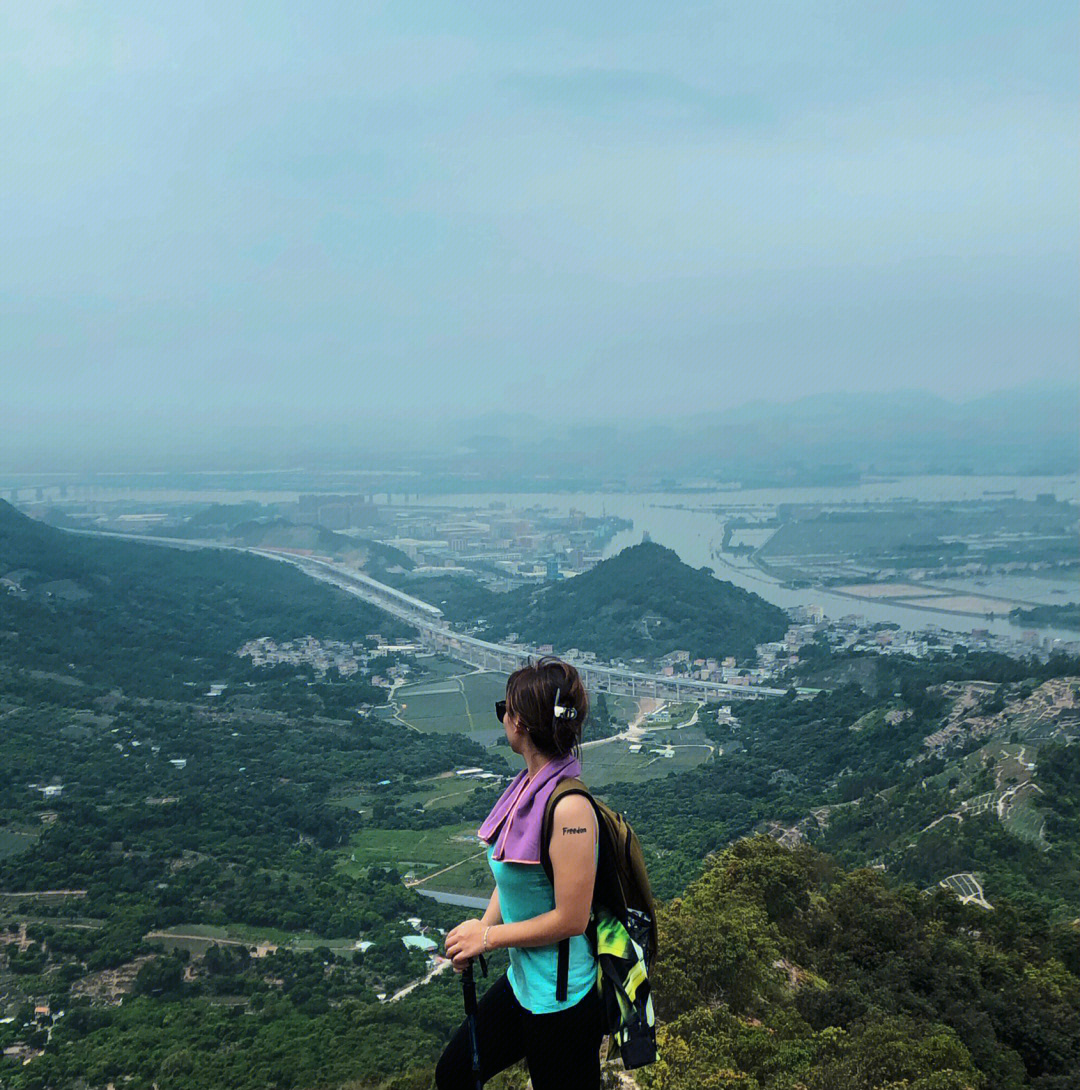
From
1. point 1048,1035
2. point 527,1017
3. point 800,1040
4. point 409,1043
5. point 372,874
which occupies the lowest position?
point 372,874

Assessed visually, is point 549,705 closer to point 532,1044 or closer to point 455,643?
point 532,1044

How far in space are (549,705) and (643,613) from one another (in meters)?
30.6

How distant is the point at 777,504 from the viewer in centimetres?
6081

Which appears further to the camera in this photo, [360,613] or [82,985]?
[360,613]

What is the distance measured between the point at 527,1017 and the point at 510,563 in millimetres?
43251

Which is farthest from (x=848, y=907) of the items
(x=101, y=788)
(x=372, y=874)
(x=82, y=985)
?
(x=101, y=788)

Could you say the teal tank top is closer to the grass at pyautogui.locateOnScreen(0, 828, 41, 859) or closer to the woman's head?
the woman's head

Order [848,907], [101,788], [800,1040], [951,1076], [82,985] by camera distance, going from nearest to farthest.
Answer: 1. [951,1076]
2. [800,1040]
3. [848,907]
4. [82,985]
5. [101,788]

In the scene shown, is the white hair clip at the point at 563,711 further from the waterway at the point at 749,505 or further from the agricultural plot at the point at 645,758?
the waterway at the point at 749,505

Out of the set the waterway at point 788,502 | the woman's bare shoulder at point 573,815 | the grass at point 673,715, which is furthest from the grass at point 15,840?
the waterway at point 788,502

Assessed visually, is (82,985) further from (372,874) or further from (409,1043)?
(372,874)

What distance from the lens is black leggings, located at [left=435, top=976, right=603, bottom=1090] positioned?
150 centimetres

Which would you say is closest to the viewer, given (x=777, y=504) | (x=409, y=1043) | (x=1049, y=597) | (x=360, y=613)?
(x=409, y=1043)

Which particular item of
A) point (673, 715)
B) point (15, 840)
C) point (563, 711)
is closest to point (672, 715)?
point (673, 715)
